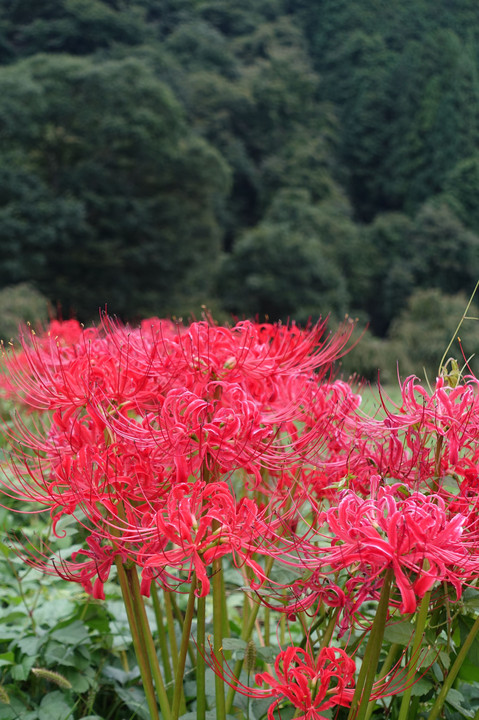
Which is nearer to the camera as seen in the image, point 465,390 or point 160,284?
point 465,390

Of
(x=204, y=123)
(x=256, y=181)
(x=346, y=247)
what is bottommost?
(x=346, y=247)

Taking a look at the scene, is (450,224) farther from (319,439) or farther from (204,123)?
(319,439)

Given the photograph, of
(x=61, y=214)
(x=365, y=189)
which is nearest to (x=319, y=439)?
(x=61, y=214)

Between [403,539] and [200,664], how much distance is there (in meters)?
0.52

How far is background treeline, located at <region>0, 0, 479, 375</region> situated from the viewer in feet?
61.0

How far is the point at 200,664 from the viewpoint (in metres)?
1.18

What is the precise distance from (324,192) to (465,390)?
26401 mm

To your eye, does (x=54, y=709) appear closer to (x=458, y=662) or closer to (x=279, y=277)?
(x=458, y=662)

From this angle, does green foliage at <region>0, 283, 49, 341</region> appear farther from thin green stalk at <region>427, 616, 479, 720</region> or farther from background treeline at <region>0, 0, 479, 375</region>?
thin green stalk at <region>427, 616, 479, 720</region>

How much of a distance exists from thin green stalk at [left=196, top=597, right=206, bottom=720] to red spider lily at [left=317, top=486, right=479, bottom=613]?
0.31 meters

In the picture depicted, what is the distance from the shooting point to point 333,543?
957mm

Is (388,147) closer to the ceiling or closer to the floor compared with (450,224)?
closer to the ceiling

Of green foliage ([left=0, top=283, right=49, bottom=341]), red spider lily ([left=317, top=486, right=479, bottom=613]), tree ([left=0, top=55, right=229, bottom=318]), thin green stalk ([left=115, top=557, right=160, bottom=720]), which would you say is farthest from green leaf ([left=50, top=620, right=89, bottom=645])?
tree ([left=0, top=55, right=229, bottom=318])

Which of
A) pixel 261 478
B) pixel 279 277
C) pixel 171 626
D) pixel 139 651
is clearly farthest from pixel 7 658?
pixel 279 277
